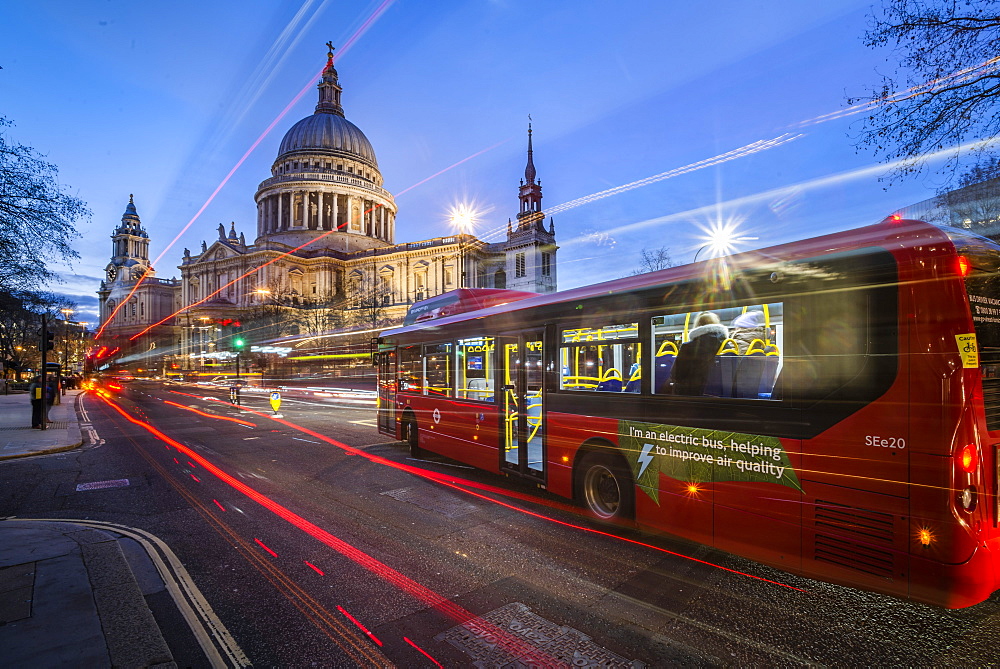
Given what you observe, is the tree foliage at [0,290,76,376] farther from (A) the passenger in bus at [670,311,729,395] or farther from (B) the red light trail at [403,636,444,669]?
(A) the passenger in bus at [670,311,729,395]

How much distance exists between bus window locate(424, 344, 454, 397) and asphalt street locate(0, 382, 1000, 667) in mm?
2033

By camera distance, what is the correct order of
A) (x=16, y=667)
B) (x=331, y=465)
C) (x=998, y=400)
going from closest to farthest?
(x=16, y=667) < (x=998, y=400) < (x=331, y=465)

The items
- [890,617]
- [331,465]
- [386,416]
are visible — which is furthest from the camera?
[386,416]

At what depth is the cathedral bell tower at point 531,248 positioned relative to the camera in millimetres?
59694

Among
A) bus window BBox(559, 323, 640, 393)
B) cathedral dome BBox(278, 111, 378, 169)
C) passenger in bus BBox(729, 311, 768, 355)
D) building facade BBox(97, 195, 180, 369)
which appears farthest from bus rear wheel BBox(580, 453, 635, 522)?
Result: building facade BBox(97, 195, 180, 369)

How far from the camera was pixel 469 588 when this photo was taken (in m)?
4.59

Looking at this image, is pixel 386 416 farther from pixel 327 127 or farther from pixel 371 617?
pixel 327 127

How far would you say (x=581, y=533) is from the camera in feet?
20.0

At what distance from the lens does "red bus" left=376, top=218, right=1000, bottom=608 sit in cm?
360

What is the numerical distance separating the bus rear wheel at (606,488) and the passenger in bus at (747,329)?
2139 mm

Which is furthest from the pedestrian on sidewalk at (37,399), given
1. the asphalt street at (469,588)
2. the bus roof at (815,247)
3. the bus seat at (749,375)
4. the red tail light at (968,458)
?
the red tail light at (968,458)

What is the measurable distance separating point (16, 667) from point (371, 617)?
2299 millimetres

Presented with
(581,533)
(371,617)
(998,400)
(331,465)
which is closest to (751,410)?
(998,400)

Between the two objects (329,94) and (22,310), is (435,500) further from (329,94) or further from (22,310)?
(329,94)
